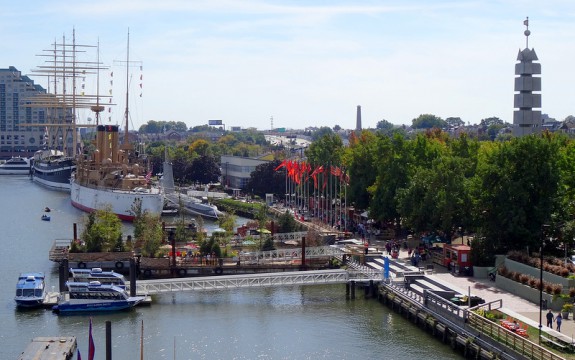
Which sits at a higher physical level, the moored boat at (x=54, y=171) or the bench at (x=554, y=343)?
the moored boat at (x=54, y=171)

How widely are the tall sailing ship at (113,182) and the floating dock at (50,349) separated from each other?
53101mm

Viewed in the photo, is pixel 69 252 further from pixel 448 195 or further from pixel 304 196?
pixel 304 196

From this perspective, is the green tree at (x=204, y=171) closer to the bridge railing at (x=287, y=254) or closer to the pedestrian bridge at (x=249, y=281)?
the bridge railing at (x=287, y=254)

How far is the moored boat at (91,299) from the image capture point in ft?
161

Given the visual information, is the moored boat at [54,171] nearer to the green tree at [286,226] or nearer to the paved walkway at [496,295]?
the green tree at [286,226]

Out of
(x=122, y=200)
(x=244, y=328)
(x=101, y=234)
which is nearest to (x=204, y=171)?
(x=122, y=200)

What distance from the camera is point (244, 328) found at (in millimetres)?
46500

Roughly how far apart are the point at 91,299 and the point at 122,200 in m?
53.6

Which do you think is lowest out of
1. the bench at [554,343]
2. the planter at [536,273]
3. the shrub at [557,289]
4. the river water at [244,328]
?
the river water at [244,328]

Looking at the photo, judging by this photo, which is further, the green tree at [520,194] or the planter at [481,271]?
the green tree at [520,194]

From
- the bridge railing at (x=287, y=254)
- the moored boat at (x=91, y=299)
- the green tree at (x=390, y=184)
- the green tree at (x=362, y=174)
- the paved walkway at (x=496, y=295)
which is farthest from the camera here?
the green tree at (x=362, y=174)

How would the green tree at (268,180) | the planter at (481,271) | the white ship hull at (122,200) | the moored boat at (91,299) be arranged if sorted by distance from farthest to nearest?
1. the green tree at (268,180)
2. the white ship hull at (122,200)
3. the planter at (481,271)
4. the moored boat at (91,299)

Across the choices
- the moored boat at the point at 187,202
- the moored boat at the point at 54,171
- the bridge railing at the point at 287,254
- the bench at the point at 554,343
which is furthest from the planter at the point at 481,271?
the moored boat at the point at 54,171

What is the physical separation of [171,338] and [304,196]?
169 feet
